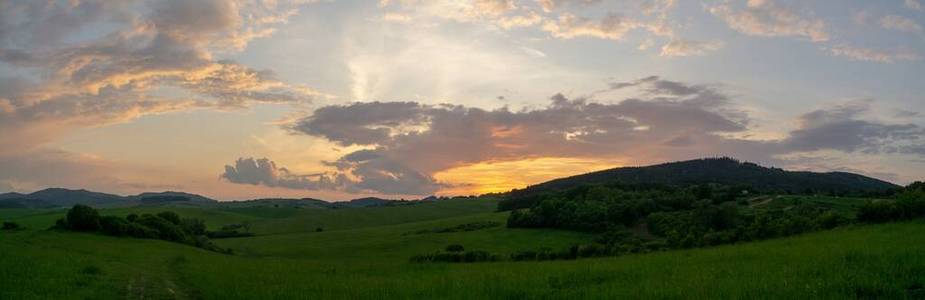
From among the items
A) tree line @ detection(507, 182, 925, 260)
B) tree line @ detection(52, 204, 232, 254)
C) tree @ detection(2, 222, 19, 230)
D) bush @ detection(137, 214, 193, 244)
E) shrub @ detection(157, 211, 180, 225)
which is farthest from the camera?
shrub @ detection(157, 211, 180, 225)

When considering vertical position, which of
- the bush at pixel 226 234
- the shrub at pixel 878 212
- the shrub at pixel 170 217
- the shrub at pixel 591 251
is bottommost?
the bush at pixel 226 234

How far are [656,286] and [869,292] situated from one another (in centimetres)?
598

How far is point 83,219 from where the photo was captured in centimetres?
8162

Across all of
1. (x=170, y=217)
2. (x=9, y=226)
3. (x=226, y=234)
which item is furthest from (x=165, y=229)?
(x=226, y=234)

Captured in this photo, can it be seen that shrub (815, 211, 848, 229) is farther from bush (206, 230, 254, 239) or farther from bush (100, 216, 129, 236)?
bush (206, 230, 254, 239)

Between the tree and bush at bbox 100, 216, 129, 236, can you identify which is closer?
bush at bbox 100, 216, 129, 236

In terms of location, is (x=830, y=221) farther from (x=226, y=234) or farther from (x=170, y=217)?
(x=226, y=234)

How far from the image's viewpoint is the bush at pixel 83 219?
8144 centimetres

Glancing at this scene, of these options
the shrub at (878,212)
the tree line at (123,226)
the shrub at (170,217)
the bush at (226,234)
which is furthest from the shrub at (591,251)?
the bush at (226,234)

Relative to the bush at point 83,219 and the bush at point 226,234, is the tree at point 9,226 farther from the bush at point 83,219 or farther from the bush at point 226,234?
the bush at point 226,234

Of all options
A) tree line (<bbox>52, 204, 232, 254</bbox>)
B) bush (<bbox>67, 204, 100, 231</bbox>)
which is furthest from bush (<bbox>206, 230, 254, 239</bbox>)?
bush (<bbox>67, 204, 100, 231</bbox>)

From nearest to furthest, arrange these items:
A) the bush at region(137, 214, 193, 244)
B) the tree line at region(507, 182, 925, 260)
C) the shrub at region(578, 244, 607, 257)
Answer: the tree line at region(507, 182, 925, 260) < the shrub at region(578, 244, 607, 257) < the bush at region(137, 214, 193, 244)

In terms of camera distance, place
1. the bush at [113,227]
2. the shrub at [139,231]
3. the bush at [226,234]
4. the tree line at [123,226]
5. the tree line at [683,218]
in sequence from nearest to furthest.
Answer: the tree line at [683,218], the tree line at [123,226], the bush at [113,227], the shrub at [139,231], the bush at [226,234]

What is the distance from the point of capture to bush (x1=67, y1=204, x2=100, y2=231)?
267 ft
